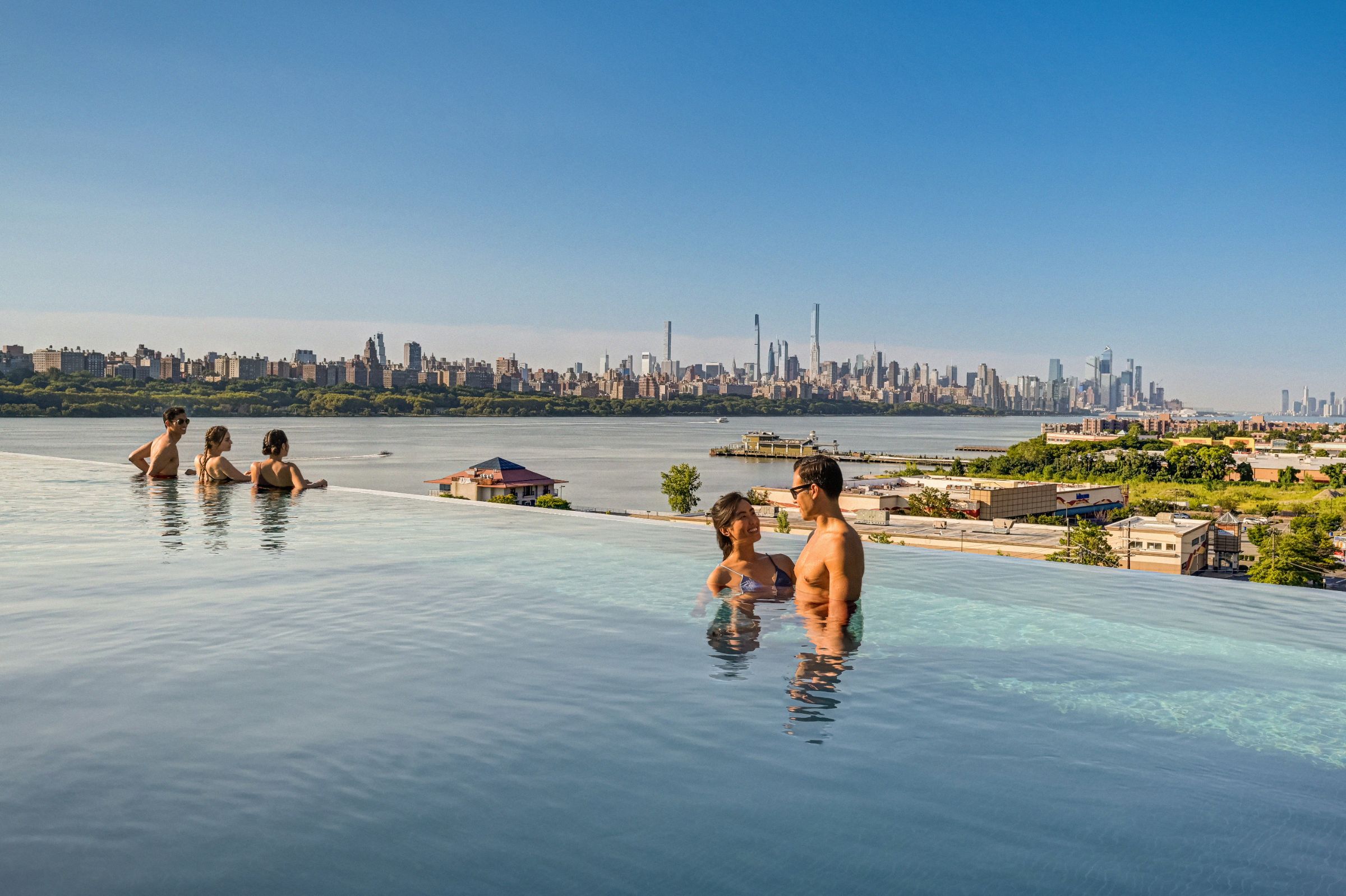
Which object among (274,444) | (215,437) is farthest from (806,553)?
(215,437)

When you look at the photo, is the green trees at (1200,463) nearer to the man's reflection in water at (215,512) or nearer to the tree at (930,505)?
the tree at (930,505)

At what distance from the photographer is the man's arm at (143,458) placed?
1180cm

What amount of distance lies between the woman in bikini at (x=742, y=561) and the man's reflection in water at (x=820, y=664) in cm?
18

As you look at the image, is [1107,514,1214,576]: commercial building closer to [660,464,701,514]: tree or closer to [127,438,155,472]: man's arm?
[660,464,701,514]: tree

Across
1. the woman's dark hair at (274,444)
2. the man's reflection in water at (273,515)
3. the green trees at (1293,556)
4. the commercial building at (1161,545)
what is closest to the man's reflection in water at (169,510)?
the man's reflection in water at (273,515)

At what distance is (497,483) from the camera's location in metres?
38.5

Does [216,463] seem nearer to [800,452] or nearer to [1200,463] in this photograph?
[800,452]

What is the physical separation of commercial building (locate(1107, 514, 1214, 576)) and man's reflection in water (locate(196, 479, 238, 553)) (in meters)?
27.0

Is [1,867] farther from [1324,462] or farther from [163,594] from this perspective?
[1324,462]

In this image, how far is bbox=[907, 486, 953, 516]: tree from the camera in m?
46.1

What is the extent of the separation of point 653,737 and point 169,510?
7702 mm

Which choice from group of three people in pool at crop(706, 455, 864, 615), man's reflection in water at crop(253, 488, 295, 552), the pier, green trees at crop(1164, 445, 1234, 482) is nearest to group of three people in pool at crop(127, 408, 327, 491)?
man's reflection in water at crop(253, 488, 295, 552)

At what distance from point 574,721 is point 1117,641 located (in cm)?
286

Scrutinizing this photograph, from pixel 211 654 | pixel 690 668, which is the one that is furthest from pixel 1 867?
pixel 690 668
